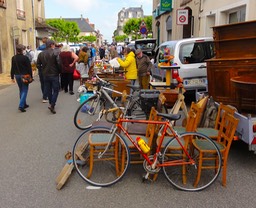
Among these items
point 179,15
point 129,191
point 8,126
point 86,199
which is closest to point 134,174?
point 129,191

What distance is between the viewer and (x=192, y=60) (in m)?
8.11

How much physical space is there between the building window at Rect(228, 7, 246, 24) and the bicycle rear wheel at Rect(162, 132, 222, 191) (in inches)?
335

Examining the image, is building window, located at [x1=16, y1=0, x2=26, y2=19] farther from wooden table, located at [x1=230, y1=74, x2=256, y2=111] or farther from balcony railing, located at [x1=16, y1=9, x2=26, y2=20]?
wooden table, located at [x1=230, y1=74, x2=256, y2=111]

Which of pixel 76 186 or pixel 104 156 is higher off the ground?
pixel 104 156

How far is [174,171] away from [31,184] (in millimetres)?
1920

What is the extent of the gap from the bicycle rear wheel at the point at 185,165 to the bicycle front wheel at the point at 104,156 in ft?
1.86

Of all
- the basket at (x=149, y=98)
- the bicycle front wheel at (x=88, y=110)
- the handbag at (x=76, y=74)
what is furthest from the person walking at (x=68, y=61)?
the basket at (x=149, y=98)

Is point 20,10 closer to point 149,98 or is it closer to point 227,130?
point 149,98

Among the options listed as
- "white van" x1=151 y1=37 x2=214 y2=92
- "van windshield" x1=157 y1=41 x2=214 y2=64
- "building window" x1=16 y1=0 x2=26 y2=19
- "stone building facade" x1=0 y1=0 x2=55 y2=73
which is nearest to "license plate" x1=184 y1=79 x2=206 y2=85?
"white van" x1=151 y1=37 x2=214 y2=92

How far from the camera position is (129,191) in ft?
12.1

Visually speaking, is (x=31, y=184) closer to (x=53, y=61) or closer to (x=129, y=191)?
(x=129, y=191)

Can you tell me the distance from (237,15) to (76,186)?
398 inches

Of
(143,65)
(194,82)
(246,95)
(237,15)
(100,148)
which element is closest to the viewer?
(100,148)

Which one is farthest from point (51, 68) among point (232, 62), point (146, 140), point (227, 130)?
point (227, 130)
